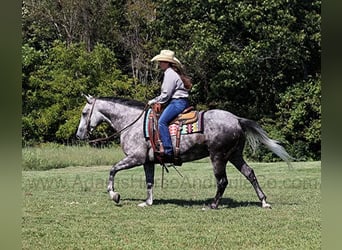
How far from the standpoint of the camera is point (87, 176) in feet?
44.5

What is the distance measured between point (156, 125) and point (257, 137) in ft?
4.69

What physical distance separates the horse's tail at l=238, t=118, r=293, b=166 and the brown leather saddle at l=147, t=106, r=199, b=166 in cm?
71

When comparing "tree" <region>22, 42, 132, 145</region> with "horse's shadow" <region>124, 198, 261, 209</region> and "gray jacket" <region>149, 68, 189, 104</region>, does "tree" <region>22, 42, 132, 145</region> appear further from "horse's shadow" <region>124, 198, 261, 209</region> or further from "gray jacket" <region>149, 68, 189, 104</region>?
"gray jacket" <region>149, 68, 189, 104</region>

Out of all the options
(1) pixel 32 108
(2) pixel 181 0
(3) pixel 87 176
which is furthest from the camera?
(2) pixel 181 0

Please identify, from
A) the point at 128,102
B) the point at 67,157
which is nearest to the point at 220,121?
the point at 128,102

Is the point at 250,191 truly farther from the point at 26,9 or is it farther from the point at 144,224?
the point at 26,9

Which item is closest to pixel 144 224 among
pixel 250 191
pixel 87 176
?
pixel 250 191

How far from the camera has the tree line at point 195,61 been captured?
22078mm

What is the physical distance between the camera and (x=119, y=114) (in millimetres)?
8375

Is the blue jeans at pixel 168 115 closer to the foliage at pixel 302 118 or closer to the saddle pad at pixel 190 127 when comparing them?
the saddle pad at pixel 190 127

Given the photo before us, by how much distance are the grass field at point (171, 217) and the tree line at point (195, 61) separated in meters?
9.65

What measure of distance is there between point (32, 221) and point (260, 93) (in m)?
18.3

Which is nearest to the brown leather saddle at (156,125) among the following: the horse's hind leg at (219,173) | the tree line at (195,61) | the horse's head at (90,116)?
the horse's hind leg at (219,173)

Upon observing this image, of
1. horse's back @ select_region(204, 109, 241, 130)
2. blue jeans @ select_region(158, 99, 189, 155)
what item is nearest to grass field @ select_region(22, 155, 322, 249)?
blue jeans @ select_region(158, 99, 189, 155)
